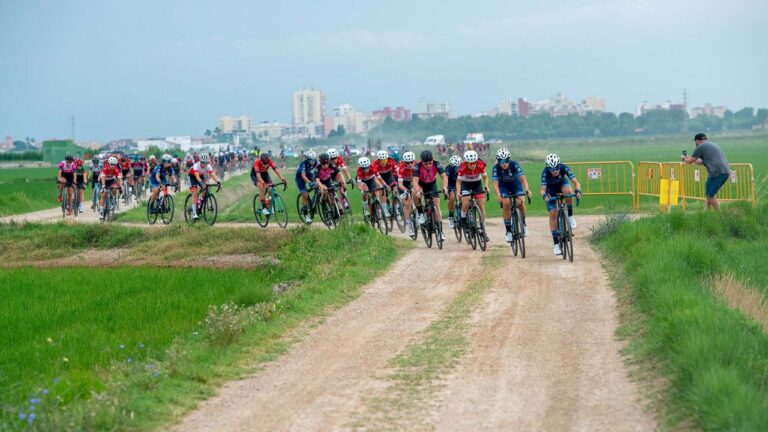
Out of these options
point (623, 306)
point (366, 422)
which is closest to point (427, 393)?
point (366, 422)

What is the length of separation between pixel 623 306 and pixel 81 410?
7.36 metres

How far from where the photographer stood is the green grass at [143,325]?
926cm

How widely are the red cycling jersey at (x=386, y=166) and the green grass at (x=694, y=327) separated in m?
6.20

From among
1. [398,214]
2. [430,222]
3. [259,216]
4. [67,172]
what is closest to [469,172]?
[430,222]

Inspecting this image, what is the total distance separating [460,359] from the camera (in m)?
10.9

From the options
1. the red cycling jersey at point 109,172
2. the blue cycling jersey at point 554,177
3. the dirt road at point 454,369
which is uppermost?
the red cycling jersey at point 109,172

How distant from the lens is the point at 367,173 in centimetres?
2536

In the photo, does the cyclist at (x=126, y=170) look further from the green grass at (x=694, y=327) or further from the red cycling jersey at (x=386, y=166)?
the green grass at (x=694, y=327)

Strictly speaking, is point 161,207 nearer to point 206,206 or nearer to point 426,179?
point 206,206

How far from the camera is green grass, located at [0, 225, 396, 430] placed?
926 centimetres

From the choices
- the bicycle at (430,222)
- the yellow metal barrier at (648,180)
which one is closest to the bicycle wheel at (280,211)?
the bicycle at (430,222)

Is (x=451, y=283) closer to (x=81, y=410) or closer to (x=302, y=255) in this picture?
(x=302, y=255)

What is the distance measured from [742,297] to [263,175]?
1516 centimetres

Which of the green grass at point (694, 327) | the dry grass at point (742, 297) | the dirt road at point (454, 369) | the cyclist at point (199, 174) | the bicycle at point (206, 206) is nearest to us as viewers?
the green grass at point (694, 327)
